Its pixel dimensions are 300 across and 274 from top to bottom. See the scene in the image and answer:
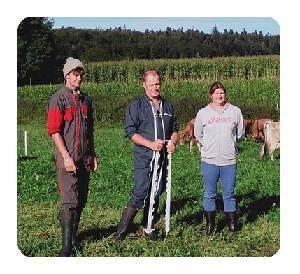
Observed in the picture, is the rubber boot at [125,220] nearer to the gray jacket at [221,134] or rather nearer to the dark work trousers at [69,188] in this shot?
the dark work trousers at [69,188]

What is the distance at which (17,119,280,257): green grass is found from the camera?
5148 mm

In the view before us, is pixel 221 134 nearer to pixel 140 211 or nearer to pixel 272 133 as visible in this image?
pixel 140 211

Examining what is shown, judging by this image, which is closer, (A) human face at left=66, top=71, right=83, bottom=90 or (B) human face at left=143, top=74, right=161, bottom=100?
(A) human face at left=66, top=71, right=83, bottom=90

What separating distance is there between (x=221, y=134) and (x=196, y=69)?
2952cm

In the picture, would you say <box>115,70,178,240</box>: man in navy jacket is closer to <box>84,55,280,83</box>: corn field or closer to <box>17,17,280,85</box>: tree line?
<box>84,55,280,83</box>: corn field

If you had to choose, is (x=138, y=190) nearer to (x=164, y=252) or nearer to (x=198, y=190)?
(x=164, y=252)

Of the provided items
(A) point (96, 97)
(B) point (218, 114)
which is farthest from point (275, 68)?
(B) point (218, 114)

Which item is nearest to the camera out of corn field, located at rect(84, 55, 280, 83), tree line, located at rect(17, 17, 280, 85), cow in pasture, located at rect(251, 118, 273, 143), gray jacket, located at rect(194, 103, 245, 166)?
gray jacket, located at rect(194, 103, 245, 166)

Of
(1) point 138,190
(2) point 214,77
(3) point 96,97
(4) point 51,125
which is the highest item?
(2) point 214,77

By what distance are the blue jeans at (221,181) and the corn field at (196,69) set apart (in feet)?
93.9

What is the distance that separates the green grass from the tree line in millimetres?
29382

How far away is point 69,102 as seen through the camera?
470 cm

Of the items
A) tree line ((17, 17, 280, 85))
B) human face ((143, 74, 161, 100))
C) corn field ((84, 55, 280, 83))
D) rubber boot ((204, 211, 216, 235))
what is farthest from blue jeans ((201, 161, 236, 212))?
tree line ((17, 17, 280, 85))

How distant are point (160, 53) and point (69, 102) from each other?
59.7 m
